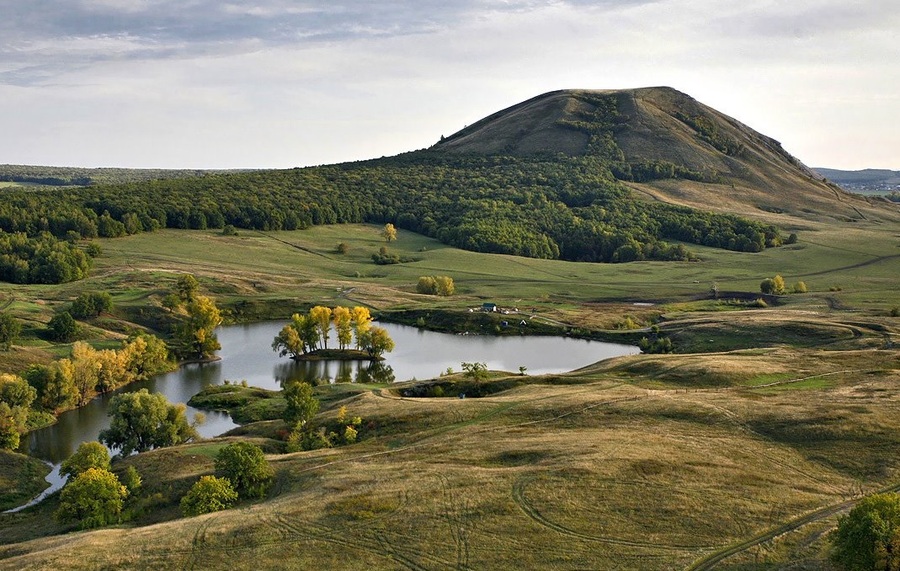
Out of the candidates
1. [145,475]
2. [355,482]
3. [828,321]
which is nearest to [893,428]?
[355,482]

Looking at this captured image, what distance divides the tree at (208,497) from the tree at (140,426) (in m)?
26.3

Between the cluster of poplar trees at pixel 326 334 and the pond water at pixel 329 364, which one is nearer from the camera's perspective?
the pond water at pixel 329 364

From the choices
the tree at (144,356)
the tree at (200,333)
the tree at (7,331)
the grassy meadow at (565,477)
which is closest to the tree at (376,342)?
the tree at (200,333)

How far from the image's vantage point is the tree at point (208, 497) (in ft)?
176

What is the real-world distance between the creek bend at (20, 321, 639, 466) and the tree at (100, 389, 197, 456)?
6.23 m

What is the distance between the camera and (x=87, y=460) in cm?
6588

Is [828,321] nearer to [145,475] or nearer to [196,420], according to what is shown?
[196,420]

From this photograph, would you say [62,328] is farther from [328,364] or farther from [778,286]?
[778,286]

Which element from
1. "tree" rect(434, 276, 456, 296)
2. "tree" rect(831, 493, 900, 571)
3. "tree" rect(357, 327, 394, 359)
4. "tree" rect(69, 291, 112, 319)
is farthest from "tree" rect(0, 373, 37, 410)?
"tree" rect(434, 276, 456, 296)

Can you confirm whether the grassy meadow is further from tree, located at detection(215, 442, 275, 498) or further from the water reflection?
the water reflection

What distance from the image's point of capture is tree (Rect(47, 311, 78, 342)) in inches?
4567

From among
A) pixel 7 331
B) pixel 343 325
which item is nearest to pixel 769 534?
pixel 343 325

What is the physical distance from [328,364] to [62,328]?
37710 millimetres

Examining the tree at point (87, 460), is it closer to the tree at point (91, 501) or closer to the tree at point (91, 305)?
the tree at point (91, 501)
